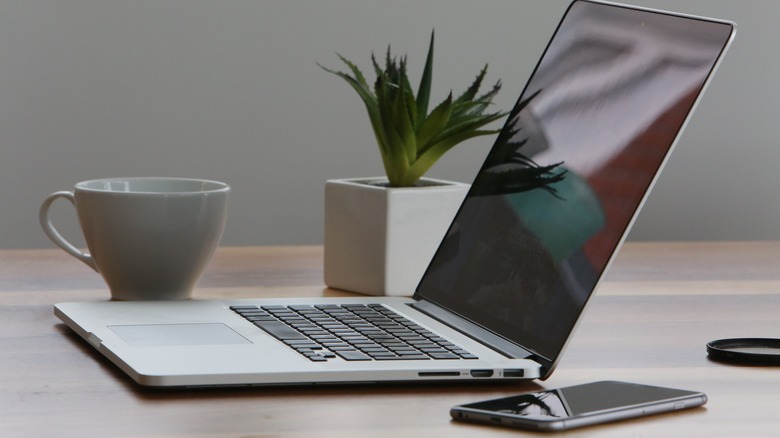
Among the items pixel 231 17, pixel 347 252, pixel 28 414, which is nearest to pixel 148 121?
pixel 231 17

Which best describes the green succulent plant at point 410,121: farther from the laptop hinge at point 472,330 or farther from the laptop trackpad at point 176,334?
the laptop trackpad at point 176,334

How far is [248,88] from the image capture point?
7.64 ft

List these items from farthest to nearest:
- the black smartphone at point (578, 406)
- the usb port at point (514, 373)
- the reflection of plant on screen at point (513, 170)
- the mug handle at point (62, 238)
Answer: the mug handle at point (62, 238) < the reflection of plant on screen at point (513, 170) < the usb port at point (514, 373) < the black smartphone at point (578, 406)

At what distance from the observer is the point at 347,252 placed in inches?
42.5

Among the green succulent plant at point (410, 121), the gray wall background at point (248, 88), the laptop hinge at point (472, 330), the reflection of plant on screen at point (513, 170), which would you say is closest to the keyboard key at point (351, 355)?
the laptop hinge at point (472, 330)

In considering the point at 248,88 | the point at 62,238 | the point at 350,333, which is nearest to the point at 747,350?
the point at 350,333

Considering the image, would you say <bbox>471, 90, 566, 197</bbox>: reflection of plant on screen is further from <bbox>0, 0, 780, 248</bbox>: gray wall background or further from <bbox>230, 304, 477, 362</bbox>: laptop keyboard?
<bbox>0, 0, 780, 248</bbox>: gray wall background

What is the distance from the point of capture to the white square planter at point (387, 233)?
3.43 feet

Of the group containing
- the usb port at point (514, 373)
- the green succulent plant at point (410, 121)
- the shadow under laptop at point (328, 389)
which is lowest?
the shadow under laptop at point (328, 389)

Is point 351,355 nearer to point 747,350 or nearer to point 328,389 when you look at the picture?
point 328,389

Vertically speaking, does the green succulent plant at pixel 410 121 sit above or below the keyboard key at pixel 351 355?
above

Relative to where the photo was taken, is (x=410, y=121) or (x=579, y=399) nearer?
(x=579, y=399)

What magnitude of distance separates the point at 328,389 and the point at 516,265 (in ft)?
0.72

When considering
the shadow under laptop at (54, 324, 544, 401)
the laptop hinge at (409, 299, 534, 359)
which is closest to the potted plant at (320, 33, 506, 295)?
the laptop hinge at (409, 299, 534, 359)
